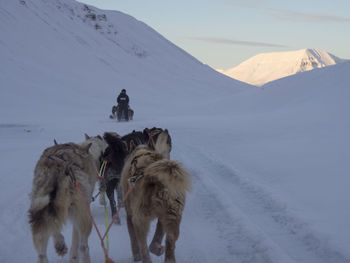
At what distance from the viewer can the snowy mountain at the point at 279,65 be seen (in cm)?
16938

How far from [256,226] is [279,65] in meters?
187

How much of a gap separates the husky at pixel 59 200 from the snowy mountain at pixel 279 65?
160 m

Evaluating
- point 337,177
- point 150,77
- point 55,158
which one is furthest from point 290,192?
point 150,77

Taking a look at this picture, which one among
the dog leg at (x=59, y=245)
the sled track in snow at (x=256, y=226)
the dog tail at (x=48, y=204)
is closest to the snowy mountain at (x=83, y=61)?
the sled track in snow at (x=256, y=226)

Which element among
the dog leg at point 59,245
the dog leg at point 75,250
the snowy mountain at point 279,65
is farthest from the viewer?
the snowy mountain at point 279,65

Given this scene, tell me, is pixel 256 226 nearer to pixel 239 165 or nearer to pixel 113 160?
pixel 113 160

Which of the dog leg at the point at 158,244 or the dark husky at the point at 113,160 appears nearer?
the dog leg at the point at 158,244

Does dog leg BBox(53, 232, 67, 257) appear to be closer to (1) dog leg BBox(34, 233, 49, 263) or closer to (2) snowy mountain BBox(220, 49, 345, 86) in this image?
(1) dog leg BBox(34, 233, 49, 263)

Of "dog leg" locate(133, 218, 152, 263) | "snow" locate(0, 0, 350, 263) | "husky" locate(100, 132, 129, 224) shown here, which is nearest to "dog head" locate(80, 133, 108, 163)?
"husky" locate(100, 132, 129, 224)

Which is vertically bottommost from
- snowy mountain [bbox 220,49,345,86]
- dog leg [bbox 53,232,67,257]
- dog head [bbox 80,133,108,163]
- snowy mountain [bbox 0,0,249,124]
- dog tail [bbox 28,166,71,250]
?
dog leg [bbox 53,232,67,257]

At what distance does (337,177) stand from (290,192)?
1176mm

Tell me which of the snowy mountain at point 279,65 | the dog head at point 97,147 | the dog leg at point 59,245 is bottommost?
the dog leg at point 59,245

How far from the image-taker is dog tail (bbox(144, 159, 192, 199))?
350 centimetres

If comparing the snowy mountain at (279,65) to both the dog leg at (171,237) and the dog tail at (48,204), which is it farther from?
the dog tail at (48,204)
